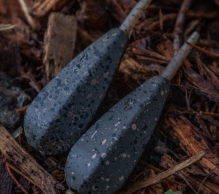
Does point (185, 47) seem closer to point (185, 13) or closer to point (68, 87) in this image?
point (185, 13)

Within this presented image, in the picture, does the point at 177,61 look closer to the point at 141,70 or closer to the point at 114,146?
the point at 141,70

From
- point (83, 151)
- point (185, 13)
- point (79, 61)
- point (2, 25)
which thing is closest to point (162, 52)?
point (185, 13)

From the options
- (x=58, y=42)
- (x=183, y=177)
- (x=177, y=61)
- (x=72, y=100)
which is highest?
(x=58, y=42)

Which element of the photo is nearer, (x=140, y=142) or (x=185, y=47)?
(x=140, y=142)

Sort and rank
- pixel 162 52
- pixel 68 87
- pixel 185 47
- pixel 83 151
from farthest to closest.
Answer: pixel 162 52
pixel 185 47
pixel 68 87
pixel 83 151

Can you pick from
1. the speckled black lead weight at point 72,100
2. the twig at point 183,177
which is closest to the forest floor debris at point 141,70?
the twig at point 183,177

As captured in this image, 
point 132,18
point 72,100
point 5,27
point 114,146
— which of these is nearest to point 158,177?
point 114,146
